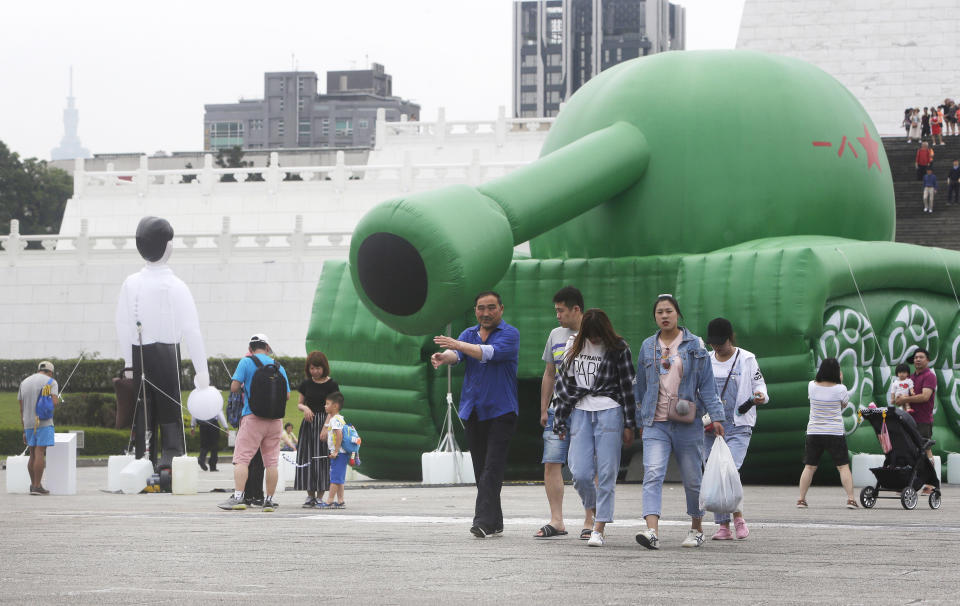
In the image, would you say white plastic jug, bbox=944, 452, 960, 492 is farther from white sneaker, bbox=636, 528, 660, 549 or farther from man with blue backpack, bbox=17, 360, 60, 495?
white sneaker, bbox=636, 528, 660, 549

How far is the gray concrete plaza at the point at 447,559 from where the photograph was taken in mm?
6309

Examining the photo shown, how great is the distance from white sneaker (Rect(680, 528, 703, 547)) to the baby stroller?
403 cm

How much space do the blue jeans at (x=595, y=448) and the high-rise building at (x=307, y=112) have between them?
110 meters

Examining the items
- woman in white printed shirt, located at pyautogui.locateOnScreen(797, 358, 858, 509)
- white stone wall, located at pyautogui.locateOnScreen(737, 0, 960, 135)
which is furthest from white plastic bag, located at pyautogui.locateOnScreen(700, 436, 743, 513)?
white stone wall, located at pyautogui.locateOnScreen(737, 0, 960, 135)

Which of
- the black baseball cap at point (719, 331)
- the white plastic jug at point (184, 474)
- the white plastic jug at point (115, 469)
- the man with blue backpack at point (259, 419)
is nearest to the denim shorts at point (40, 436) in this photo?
the white plastic jug at point (115, 469)

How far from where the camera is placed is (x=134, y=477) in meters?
15.5

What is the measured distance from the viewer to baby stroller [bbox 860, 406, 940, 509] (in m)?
12.2

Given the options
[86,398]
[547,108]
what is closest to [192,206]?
[86,398]

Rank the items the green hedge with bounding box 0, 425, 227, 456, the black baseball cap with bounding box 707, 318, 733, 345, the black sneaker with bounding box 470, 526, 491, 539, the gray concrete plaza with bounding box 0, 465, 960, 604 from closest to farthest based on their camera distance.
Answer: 1. the gray concrete plaza with bounding box 0, 465, 960, 604
2. the black sneaker with bounding box 470, 526, 491, 539
3. the black baseball cap with bounding box 707, 318, 733, 345
4. the green hedge with bounding box 0, 425, 227, 456

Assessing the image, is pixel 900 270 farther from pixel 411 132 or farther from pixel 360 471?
pixel 411 132

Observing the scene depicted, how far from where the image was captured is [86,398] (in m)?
26.2

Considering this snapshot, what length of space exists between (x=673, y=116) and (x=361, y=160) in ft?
182

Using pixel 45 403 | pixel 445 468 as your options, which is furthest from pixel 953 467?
pixel 45 403

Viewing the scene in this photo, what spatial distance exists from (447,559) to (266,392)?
15.8 feet
